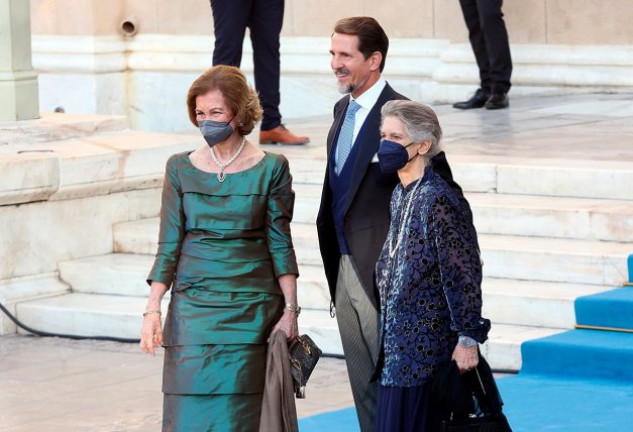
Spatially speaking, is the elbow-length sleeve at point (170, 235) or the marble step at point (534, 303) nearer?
the elbow-length sleeve at point (170, 235)

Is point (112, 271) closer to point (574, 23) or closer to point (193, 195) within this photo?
point (193, 195)

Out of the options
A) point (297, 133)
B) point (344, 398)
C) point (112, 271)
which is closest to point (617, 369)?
point (344, 398)

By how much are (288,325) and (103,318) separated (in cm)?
350

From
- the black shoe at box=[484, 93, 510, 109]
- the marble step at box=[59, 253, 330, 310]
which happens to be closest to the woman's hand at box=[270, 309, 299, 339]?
the marble step at box=[59, 253, 330, 310]

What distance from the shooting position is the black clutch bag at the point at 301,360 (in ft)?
16.7

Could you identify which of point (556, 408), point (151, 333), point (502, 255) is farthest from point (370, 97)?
point (502, 255)

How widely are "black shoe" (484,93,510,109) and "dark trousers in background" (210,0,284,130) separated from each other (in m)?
2.75

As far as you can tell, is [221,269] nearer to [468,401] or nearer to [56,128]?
[468,401]

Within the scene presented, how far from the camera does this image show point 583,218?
26.5 ft

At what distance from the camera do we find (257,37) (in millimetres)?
10031

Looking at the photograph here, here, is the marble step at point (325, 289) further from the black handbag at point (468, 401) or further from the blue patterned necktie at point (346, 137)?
the black handbag at point (468, 401)

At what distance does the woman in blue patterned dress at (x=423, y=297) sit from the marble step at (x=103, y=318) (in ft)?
8.95

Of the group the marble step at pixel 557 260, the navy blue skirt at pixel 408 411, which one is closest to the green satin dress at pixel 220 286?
the navy blue skirt at pixel 408 411

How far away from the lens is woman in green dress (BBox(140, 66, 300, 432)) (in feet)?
16.6
